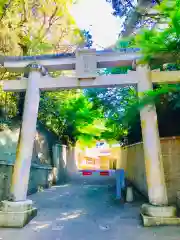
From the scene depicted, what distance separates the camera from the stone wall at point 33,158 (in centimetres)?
668

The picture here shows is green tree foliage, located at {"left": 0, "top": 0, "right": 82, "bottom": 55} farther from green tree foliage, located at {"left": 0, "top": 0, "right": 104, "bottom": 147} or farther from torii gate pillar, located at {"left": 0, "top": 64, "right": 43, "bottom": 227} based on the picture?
torii gate pillar, located at {"left": 0, "top": 64, "right": 43, "bottom": 227}

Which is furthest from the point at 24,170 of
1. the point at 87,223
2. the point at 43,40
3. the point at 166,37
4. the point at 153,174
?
the point at 43,40

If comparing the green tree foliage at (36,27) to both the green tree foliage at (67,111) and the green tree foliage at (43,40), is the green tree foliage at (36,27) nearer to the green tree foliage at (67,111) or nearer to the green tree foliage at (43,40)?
the green tree foliage at (43,40)

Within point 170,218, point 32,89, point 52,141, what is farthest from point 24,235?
point 52,141

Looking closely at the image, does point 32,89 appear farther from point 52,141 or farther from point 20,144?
point 52,141

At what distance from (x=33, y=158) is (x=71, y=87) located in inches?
200

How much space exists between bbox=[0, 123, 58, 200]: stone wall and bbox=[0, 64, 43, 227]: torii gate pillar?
55.2 inches

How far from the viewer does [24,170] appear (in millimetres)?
5402

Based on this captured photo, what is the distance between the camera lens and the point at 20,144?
18.4ft

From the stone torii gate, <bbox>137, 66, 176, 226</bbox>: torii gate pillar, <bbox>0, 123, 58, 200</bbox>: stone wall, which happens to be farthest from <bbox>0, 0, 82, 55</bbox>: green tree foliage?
<bbox>137, 66, 176, 226</bbox>: torii gate pillar

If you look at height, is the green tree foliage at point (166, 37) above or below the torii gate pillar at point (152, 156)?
above

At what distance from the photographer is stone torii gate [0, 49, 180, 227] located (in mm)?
5012

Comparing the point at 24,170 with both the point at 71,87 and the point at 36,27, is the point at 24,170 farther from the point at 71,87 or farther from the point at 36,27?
the point at 36,27

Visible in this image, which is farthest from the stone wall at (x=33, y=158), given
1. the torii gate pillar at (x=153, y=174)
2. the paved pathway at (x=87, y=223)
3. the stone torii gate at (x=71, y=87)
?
the torii gate pillar at (x=153, y=174)
